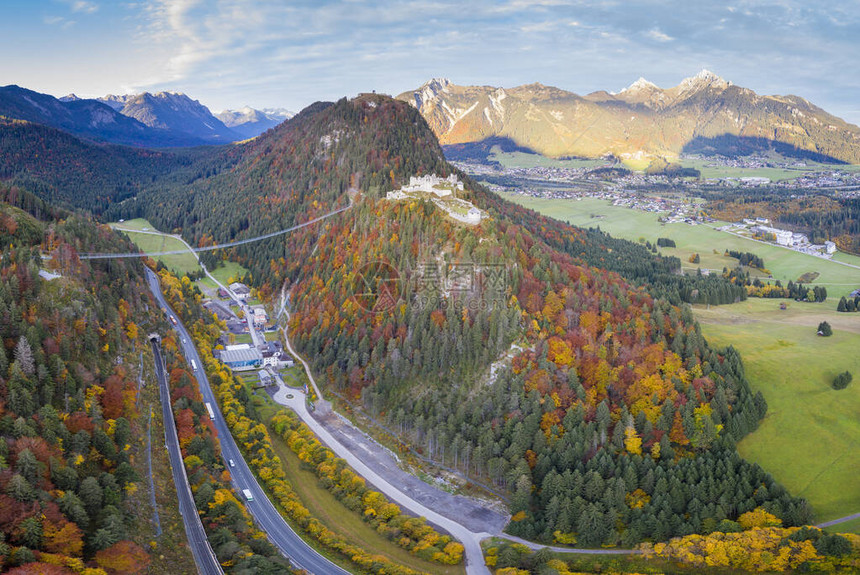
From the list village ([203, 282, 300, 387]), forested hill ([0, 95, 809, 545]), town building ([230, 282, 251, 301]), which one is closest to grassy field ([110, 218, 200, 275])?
town building ([230, 282, 251, 301])

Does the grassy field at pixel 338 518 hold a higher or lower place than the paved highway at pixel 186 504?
lower

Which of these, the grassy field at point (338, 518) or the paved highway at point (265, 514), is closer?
the paved highway at point (265, 514)

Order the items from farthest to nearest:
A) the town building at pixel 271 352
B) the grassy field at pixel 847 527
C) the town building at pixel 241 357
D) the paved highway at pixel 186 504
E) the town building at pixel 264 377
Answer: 1. the town building at pixel 271 352
2. the town building at pixel 241 357
3. the town building at pixel 264 377
4. the grassy field at pixel 847 527
5. the paved highway at pixel 186 504

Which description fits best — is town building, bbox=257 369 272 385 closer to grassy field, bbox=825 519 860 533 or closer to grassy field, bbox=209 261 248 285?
grassy field, bbox=209 261 248 285

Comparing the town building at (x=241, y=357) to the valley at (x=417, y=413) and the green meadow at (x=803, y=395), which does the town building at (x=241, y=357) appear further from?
the green meadow at (x=803, y=395)

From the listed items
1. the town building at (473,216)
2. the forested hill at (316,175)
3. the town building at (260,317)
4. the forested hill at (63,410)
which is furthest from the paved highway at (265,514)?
the forested hill at (316,175)

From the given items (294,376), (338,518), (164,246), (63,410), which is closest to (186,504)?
(63,410)

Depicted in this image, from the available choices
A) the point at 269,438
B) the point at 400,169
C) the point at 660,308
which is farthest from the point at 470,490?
the point at 400,169

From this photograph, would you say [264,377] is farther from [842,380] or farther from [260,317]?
[842,380]
